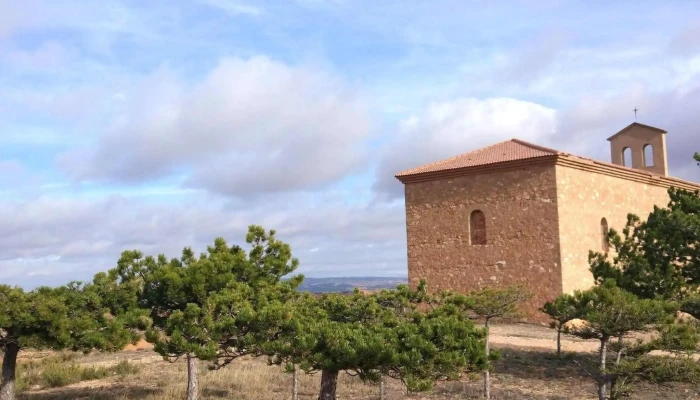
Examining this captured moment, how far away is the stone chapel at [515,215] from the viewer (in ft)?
76.7

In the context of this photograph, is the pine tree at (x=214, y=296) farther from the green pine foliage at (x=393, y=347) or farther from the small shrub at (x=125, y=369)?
the small shrub at (x=125, y=369)

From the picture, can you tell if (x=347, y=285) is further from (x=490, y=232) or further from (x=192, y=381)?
(x=192, y=381)

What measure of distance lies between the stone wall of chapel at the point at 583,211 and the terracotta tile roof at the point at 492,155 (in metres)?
1.19

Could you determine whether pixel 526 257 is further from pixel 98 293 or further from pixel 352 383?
pixel 98 293

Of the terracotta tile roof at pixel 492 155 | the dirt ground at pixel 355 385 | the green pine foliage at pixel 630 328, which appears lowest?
the dirt ground at pixel 355 385

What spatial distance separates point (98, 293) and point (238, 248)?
2.56 m

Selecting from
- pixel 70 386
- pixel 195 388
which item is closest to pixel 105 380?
pixel 70 386

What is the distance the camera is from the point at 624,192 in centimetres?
2655

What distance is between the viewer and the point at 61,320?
1172 cm

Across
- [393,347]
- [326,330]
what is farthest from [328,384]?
[393,347]

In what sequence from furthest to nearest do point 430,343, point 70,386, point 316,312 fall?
point 70,386 < point 316,312 < point 430,343

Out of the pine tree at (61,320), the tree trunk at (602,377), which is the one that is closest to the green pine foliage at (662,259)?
the tree trunk at (602,377)

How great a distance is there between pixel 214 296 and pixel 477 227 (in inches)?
646

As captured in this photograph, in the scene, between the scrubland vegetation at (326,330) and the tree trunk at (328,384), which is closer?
the scrubland vegetation at (326,330)
